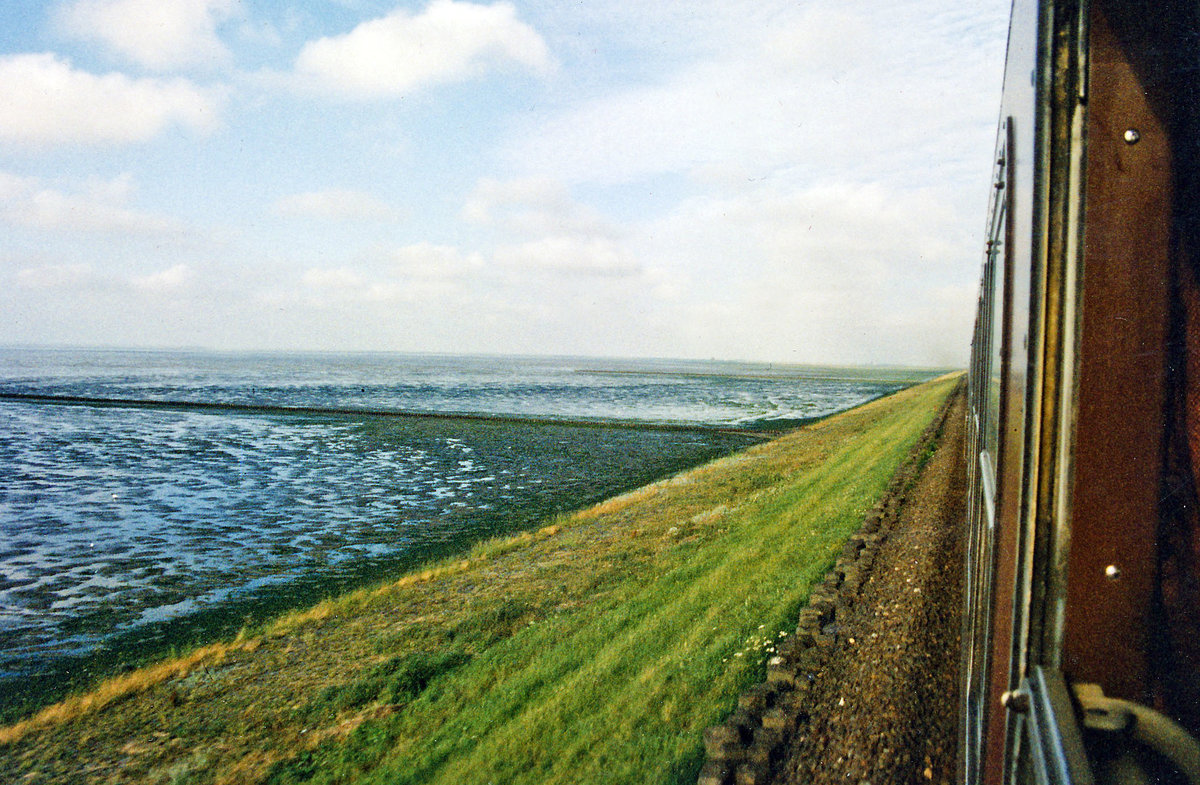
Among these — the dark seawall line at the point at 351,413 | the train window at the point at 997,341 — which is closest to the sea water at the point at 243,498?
the dark seawall line at the point at 351,413

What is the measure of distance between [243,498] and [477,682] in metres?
15.4

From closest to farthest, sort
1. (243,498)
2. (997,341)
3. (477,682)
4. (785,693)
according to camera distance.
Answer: (997,341)
(785,693)
(477,682)
(243,498)

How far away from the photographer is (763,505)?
1540 cm

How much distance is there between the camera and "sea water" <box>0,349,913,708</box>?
1141cm

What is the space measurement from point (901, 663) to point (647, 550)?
22.3ft

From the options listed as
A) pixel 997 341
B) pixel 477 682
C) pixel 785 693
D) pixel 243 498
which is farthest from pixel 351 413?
pixel 997 341

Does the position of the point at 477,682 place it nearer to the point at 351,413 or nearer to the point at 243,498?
the point at 243,498

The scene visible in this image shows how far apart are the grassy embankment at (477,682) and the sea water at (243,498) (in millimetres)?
2070

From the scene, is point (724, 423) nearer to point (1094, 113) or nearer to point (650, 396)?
point (650, 396)

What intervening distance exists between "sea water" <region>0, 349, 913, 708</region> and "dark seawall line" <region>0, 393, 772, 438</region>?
0.98 feet

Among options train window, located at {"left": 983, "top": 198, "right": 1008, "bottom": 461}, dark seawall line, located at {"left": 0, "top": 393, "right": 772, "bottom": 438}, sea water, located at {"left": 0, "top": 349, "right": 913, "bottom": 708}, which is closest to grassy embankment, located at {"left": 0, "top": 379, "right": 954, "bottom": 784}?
sea water, located at {"left": 0, "top": 349, "right": 913, "bottom": 708}

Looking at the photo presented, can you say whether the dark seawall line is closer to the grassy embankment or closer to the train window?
the grassy embankment

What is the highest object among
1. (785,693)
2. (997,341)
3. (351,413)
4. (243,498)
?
(997,341)

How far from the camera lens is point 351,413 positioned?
4469 cm
